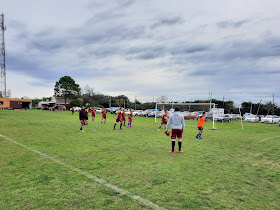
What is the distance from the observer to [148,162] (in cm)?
666

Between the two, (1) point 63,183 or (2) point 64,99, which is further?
(2) point 64,99

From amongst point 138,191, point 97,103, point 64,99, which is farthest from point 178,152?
point 64,99

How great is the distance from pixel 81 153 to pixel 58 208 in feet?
14.1

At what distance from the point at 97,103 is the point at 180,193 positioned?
242 feet

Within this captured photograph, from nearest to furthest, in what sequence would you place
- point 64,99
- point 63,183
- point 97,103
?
1. point 63,183
2. point 97,103
3. point 64,99

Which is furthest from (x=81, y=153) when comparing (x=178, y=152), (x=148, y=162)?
(x=178, y=152)

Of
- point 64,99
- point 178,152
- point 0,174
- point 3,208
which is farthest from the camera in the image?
point 64,99

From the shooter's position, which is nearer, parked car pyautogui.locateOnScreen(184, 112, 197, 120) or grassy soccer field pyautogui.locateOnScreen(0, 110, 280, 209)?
grassy soccer field pyautogui.locateOnScreen(0, 110, 280, 209)

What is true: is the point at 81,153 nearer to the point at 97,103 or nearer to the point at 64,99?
the point at 97,103

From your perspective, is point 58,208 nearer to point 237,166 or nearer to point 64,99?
point 237,166

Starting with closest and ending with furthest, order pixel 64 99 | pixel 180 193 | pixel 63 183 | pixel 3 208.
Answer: pixel 3 208
pixel 180 193
pixel 63 183
pixel 64 99

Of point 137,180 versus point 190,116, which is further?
point 190,116

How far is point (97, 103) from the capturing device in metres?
76.2

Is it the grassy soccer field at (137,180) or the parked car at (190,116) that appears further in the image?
the parked car at (190,116)
